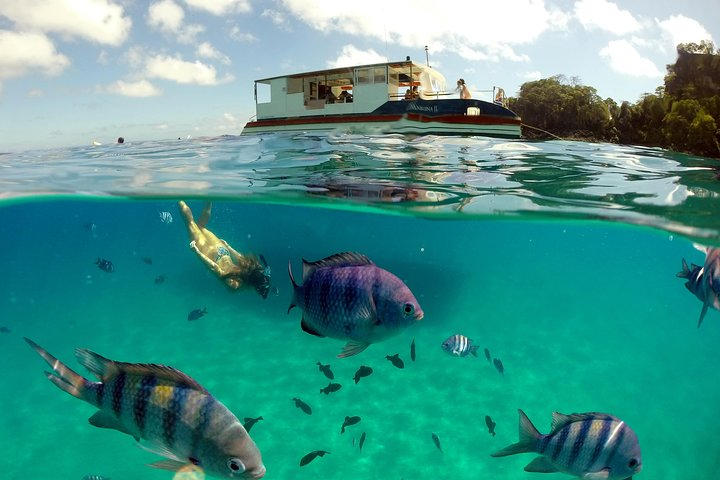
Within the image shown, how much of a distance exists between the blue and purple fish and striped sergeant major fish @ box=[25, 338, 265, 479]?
461 centimetres

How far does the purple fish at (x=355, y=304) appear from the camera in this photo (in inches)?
136

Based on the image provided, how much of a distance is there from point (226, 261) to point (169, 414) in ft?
31.6

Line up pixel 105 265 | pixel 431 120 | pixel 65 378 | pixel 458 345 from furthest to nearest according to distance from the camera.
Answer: pixel 431 120 < pixel 105 265 < pixel 458 345 < pixel 65 378

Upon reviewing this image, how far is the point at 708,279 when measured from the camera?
194 inches

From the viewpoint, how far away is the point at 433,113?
2461 cm

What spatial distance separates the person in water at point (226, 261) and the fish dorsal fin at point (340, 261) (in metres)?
8.00

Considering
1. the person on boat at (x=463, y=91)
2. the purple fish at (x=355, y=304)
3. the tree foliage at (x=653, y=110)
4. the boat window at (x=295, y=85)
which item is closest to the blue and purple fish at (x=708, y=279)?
the purple fish at (x=355, y=304)

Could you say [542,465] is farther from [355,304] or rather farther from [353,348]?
[355,304]

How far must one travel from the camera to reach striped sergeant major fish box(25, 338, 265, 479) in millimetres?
3158

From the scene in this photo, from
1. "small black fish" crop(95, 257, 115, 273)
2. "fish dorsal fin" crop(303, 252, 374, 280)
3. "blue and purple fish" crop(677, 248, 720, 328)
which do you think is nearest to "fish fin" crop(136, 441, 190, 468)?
"fish dorsal fin" crop(303, 252, 374, 280)

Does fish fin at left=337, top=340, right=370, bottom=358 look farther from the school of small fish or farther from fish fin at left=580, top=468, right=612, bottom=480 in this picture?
fish fin at left=580, top=468, right=612, bottom=480

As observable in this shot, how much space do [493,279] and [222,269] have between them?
2301cm

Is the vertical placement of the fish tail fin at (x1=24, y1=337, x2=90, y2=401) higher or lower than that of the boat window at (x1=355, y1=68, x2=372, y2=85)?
lower

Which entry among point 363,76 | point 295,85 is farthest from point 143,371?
point 295,85
